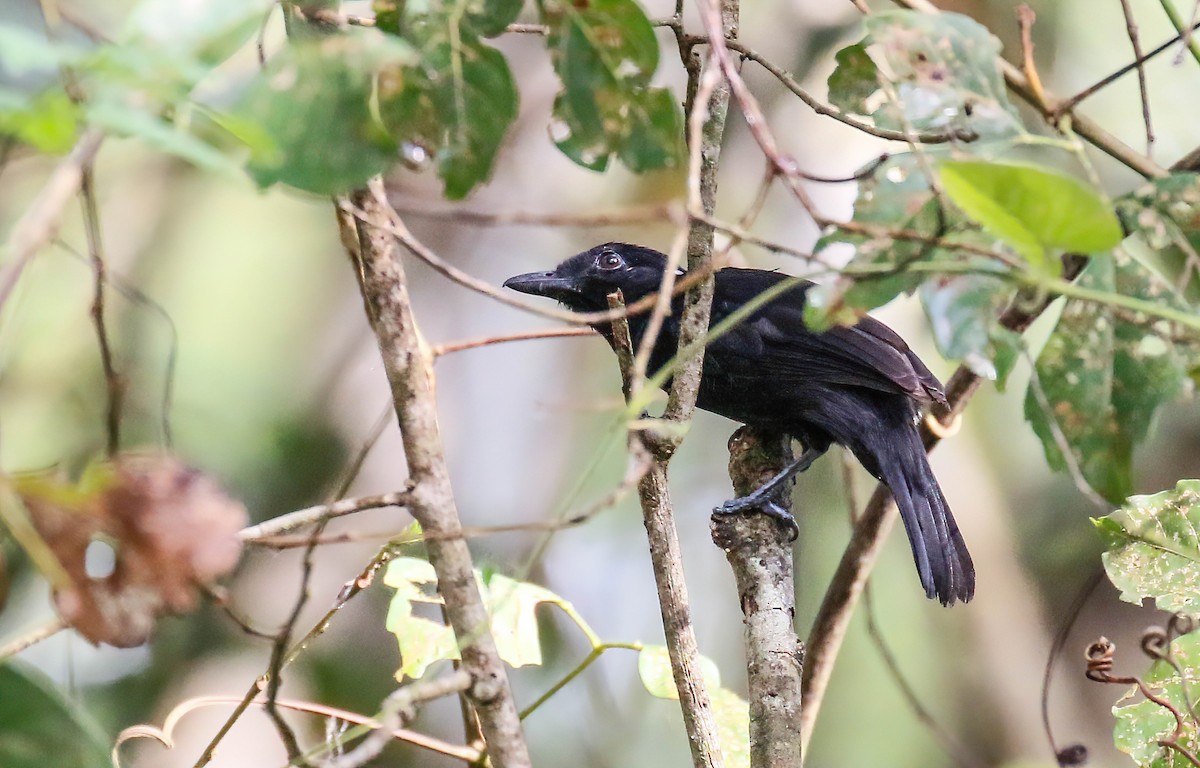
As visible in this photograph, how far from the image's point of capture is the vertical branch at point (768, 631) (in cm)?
190

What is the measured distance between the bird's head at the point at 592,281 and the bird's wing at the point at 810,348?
263mm

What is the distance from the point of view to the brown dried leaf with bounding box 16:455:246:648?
105 cm

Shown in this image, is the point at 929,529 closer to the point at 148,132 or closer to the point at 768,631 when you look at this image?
the point at 768,631

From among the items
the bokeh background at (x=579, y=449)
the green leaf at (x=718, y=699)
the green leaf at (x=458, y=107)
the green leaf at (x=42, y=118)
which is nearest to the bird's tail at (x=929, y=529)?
the green leaf at (x=718, y=699)

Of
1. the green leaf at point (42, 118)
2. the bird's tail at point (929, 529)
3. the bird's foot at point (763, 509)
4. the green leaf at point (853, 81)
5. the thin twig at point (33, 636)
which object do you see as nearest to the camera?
the green leaf at point (42, 118)

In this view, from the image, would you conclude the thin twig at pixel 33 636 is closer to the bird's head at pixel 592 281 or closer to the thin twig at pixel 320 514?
the thin twig at pixel 320 514

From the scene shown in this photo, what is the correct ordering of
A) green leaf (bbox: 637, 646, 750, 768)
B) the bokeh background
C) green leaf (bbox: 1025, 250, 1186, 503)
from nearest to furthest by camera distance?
green leaf (bbox: 1025, 250, 1186, 503), green leaf (bbox: 637, 646, 750, 768), the bokeh background

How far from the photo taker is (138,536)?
106 cm

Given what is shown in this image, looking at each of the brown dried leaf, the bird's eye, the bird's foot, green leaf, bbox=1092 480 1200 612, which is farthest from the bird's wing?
the brown dried leaf

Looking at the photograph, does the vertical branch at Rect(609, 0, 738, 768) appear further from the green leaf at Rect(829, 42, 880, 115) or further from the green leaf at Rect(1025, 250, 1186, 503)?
the green leaf at Rect(1025, 250, 1186, 503)

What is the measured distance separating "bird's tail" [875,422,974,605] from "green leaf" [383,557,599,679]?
1117mm

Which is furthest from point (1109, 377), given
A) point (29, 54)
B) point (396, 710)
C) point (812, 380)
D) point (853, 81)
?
point (812, 380)

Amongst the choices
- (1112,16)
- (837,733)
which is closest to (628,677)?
(837,733)

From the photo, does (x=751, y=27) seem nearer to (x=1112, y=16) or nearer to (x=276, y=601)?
(x=1112, y=16)
